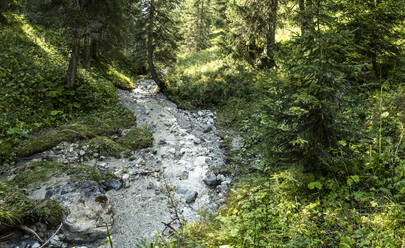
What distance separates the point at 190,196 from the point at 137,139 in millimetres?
3961

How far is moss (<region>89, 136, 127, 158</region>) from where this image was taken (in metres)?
7.76

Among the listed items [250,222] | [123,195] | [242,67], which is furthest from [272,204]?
[242,67]

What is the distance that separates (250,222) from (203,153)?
474cm

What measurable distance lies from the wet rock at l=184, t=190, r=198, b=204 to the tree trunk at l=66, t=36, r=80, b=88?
7.58 meters

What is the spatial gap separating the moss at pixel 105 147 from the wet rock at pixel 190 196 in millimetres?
3280

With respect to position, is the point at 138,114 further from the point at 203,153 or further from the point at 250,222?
the point at 250,222

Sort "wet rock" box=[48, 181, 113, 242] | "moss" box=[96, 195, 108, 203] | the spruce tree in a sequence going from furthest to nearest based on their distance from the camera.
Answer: "moss" box=[96, 195, 108, 203]
"wet rock" box=[48, 181, 113, 242]
the spruce tree

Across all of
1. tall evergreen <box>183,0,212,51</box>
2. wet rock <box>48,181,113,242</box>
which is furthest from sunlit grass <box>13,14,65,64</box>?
tall evergreen <box>183,0,212,51</box>

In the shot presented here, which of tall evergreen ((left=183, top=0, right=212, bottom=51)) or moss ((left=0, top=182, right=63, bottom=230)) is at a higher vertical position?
tall evergreen ((left=183, top=0, right=212, bottom=51))

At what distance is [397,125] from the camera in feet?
14.4

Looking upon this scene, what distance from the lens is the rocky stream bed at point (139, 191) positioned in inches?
184

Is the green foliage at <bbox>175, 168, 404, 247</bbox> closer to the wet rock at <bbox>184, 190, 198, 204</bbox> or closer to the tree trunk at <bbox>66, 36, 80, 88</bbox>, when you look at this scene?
the wet rock at <bbox>184, 190, 198, 204</bbox>

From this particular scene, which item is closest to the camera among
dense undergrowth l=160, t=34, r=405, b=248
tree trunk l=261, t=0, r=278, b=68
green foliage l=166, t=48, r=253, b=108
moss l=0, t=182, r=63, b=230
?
dense undergrowth l=160, t=34, r=405, b=248

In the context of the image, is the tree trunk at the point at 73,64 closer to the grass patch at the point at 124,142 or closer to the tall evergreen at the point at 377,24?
the grass patch at the point at 124,142
